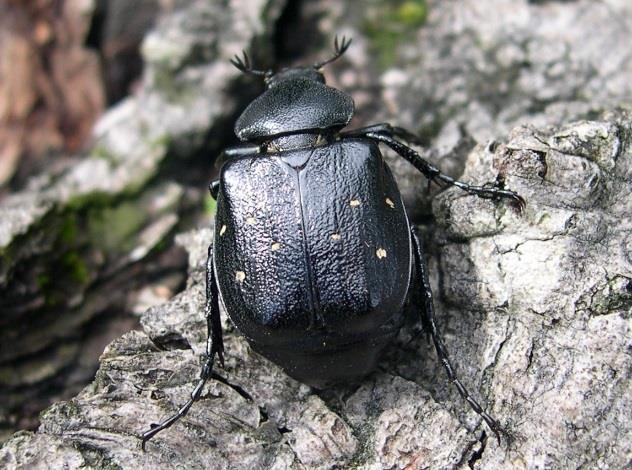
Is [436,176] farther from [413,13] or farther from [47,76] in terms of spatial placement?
[47,76]

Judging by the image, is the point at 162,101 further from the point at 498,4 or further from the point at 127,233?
the point at 498,4

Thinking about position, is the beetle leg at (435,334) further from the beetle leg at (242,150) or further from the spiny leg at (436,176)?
the beetle leg at (242,150)

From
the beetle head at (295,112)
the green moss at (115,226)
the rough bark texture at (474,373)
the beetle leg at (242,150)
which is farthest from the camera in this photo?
the green moss at (115,226)

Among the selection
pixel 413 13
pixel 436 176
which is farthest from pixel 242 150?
pixel 413 13

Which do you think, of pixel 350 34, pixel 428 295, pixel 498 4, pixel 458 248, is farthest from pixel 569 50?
pixel 428 295

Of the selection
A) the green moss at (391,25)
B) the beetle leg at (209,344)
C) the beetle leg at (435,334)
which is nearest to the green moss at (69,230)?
the beetle leg at (209,344)

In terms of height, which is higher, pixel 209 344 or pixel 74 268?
pixel 74 268

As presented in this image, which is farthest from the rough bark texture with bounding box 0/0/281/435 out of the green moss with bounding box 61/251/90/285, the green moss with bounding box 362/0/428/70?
the green moss with bounding box 362/0/428/70
